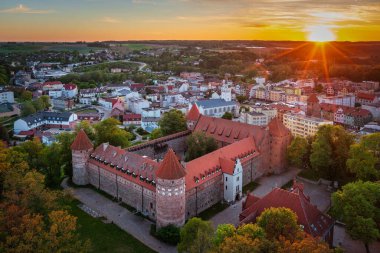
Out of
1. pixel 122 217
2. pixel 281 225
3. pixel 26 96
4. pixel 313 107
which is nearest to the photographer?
pixel 281 225

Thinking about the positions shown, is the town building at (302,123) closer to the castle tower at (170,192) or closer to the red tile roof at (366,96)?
the red tile roof at (366,96)

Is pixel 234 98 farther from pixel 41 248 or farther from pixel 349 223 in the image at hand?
pixel 41 248

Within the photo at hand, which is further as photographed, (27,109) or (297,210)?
(27,109)

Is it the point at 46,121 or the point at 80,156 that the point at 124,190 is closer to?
the point at 80,156

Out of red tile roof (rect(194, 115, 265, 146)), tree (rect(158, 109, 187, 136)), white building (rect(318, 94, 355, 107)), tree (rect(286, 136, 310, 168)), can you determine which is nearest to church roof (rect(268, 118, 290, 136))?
red tile roof (rect(194, 115, 265, 146))

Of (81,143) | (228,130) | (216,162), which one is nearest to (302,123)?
(228,130)

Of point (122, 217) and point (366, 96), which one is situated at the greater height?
point (366, 96)

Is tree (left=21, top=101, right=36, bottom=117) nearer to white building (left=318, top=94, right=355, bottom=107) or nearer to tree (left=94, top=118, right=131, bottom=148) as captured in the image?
tree (left=94, top=118, right=131, bottom=148)
